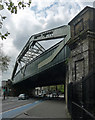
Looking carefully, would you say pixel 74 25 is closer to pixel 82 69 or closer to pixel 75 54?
pixel 75 54

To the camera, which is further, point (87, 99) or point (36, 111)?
point (36, 111)

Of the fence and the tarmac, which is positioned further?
the tarmac

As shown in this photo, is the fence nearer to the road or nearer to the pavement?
the pavement

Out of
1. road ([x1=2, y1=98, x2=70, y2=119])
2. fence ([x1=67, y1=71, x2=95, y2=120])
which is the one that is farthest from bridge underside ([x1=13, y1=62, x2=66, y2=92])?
fence ([x1=67, y1=71, x2=95, y2=120])

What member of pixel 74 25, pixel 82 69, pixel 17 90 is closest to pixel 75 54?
pixel 82 69

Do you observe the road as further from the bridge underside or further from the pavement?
the bridge underside

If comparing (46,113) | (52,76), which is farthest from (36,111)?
(52,76)

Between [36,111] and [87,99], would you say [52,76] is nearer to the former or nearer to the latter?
[36,111]

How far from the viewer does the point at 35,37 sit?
2695 cm

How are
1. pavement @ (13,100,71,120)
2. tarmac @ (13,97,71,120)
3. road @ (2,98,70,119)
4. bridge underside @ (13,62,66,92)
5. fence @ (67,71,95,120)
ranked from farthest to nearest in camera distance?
bridge underside @ (13,62,66,92), road @ (2,98,70,119), pavement @ (13,100,71,120), tarmac @ (13,97,71,120), fence @ (67,71,95,120)

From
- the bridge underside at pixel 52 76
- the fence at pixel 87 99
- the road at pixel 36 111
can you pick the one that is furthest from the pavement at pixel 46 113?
the bridge underside at pixel 52 76

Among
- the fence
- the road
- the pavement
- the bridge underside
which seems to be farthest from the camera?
the bridge underside

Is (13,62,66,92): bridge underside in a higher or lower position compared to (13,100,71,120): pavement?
higher

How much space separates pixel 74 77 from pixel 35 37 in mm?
18497
